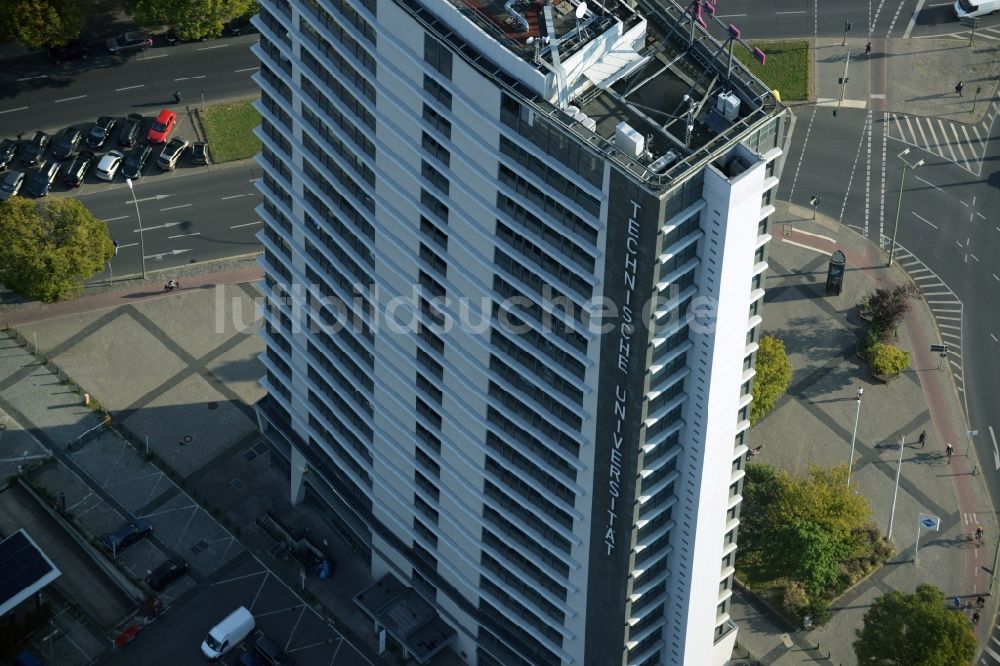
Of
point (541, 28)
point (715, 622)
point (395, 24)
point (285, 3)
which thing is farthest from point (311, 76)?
point (715, 622)

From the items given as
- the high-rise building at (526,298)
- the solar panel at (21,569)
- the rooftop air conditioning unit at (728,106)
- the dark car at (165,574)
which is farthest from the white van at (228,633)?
the rooftop air conditioning unit at (728,106)

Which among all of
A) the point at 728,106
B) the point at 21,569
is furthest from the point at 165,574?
the point at 728,106

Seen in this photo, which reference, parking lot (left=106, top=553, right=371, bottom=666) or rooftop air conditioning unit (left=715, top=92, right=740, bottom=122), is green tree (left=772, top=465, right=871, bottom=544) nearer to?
parking lot (left=106, top=553, right=371, bottom=666)

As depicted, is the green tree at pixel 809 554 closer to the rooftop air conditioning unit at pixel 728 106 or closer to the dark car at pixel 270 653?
the dark car at pixel 270 653

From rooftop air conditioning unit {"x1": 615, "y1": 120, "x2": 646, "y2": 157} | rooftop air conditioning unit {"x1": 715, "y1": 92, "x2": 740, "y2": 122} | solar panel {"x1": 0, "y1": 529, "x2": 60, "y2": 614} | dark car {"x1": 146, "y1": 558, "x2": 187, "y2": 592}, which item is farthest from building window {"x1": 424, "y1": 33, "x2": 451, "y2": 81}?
solar panel {"x1": 0, "y1": 529, "x2": 60, "y2": 614}

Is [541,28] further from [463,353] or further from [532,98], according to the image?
[463,353]
